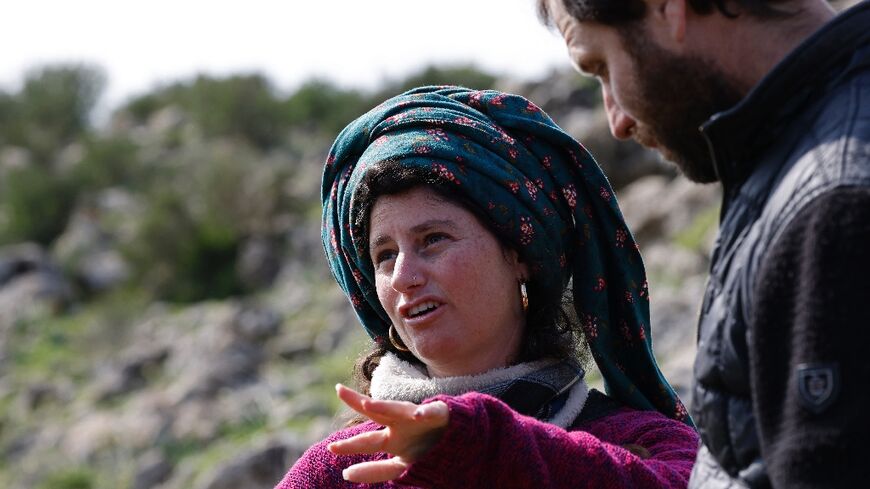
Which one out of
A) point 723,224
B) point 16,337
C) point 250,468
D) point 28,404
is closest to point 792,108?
point 723,224

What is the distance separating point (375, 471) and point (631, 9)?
931 mm

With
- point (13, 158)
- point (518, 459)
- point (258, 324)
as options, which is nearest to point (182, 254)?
point (258, 324)

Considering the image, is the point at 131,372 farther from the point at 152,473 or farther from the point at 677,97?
the point at 677,97

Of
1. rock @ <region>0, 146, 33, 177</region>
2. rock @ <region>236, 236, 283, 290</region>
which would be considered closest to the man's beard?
rock @ <region>236, 236, 283, 290</region>

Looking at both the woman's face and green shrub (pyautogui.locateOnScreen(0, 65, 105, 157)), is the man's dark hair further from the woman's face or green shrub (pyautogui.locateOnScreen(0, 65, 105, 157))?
green shrub (pyautogui.locateOnScreen(0, 65, 105, 157))

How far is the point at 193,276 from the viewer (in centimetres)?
2952

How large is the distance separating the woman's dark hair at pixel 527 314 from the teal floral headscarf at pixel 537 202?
0.02 m

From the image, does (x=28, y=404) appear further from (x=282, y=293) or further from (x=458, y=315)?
(x=458, y=315)

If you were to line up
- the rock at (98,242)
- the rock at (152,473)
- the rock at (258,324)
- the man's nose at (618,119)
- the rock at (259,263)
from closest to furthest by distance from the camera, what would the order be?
the man's nose at (618,119) < the rock at (152,473) < the rock at (258,324) < the rock at (259,263) < the rock at (98,242)

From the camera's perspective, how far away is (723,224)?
213 cm

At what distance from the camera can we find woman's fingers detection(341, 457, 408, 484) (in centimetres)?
240

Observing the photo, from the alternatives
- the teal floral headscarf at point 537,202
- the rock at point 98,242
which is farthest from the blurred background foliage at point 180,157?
the teal floral headscarf at point 537,202

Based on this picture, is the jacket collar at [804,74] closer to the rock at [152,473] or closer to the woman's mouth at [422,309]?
the woman's mouth at [422,309]

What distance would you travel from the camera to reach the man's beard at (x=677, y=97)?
2.15 meters
